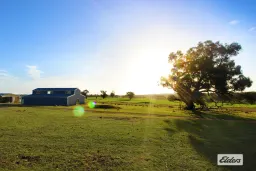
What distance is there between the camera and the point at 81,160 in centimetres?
838

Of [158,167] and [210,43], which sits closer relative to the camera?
[158,167]

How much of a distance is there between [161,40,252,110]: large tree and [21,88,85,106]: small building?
32.0 metres

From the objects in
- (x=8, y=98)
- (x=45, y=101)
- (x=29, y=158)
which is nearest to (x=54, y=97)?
(x=45, y=101)

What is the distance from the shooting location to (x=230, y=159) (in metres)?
8.97

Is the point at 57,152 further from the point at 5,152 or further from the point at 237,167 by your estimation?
the point at 237,167

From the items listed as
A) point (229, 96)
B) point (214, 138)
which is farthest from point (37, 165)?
point (229, 96)

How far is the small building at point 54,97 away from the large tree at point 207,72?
32.0 m

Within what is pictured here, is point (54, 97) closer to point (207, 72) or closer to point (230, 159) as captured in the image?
point (207, 72)

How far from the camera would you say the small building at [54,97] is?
56.8 metres

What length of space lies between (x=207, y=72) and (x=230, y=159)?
3157cm

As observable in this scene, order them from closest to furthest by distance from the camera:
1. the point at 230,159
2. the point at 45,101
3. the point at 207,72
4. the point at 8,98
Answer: the point at 230,159
the point at 207,72
the point at 45,101
the point at 8,98

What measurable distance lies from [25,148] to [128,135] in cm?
648

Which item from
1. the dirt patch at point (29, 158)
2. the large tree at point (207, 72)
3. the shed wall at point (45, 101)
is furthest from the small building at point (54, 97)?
the dirt patch at point (29, 158)

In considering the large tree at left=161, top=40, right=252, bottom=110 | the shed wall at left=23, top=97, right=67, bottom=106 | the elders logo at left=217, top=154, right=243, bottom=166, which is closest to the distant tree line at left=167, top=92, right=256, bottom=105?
the large tree at left=161, top=40, right=252, bottom=110
